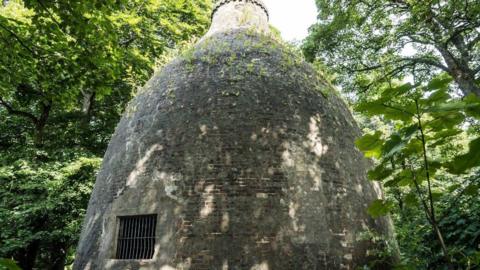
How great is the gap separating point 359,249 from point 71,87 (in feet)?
21.8

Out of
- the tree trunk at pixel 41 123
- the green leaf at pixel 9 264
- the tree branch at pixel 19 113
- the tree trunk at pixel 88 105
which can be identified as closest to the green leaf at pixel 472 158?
the green leaf at pixel 9 264

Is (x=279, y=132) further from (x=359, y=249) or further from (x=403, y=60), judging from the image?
(x=403, y=60)

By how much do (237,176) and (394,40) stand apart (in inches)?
293

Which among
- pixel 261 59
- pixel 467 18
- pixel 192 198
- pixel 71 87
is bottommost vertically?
pixel 192 198

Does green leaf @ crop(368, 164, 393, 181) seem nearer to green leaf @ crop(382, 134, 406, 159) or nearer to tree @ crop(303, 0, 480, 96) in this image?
green leaf @ crop(382, 134, 406, 159)

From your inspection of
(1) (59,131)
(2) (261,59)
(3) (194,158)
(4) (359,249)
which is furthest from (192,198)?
→ (1) (59,131)

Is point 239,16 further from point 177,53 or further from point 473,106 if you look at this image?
point 473,106

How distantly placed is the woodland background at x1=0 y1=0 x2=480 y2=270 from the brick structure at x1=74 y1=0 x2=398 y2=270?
3.62 feet

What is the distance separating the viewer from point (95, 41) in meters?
6.23

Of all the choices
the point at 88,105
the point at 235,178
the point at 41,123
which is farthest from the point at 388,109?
the point at 88,105

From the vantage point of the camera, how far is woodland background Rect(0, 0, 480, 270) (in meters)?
1.89

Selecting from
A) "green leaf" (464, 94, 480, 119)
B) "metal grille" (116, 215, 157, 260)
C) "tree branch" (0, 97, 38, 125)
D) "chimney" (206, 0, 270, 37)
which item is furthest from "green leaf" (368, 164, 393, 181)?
"tree branch" (0, 97, 38, 125)

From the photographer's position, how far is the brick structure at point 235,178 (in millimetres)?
5691

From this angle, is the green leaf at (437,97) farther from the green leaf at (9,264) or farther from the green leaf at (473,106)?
the green leaf at (9,264)
